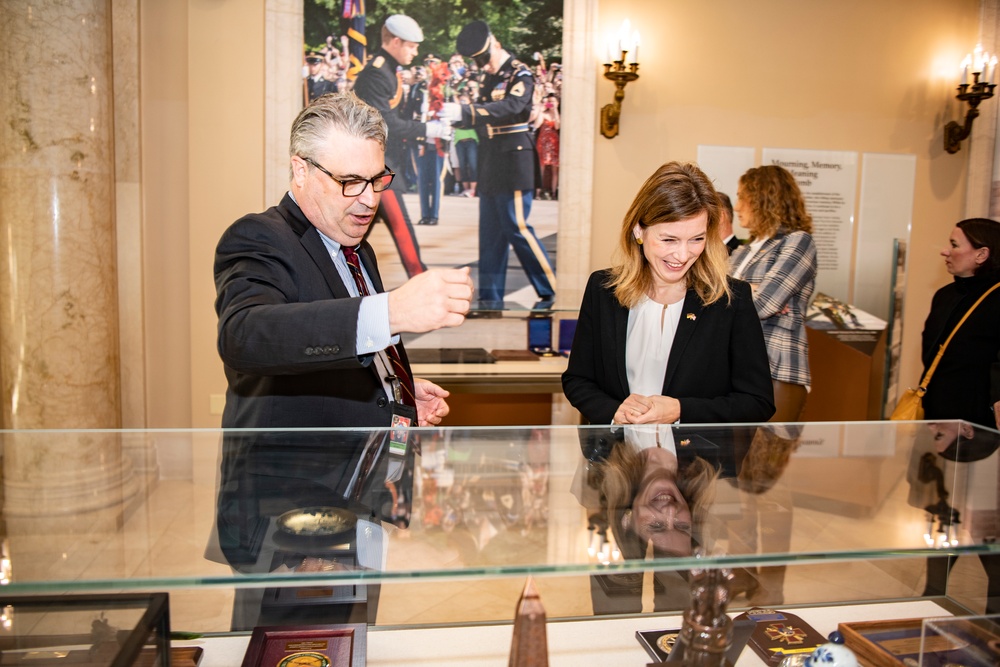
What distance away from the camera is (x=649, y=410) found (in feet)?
7.76

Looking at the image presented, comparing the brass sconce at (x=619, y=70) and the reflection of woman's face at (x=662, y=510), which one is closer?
the reflection of woman's face at (x=662, y=510)

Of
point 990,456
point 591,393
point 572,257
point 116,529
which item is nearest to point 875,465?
point 990,456

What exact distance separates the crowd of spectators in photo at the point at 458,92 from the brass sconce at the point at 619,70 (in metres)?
0.36

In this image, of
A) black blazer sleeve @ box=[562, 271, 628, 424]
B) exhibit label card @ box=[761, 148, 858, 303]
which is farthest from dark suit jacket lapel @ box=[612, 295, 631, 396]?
exhibit label card @ box=[761, 148, 858, 303]

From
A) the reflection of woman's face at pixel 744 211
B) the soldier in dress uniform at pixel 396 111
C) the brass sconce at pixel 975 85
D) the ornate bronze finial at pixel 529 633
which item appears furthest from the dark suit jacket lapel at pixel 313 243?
the brass sconce at pixel 975 85

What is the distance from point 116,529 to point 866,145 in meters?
6.49

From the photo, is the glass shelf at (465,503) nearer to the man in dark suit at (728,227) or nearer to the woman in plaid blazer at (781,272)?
the woman in plaid blazer at (781,272)

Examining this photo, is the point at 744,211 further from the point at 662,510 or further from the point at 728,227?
the point at 662,510

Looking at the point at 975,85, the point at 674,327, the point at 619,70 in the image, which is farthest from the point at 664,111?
the point at 674,327

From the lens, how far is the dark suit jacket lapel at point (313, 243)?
1.97 meters

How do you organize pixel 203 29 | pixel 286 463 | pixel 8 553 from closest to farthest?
pixel 8 553, pixel 286 463, pixel 203 29

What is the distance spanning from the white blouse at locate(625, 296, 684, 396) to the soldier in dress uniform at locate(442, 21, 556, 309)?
300cm

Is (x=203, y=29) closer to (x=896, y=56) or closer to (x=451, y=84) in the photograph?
(x=451, y=84)

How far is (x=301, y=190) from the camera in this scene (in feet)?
6.59
